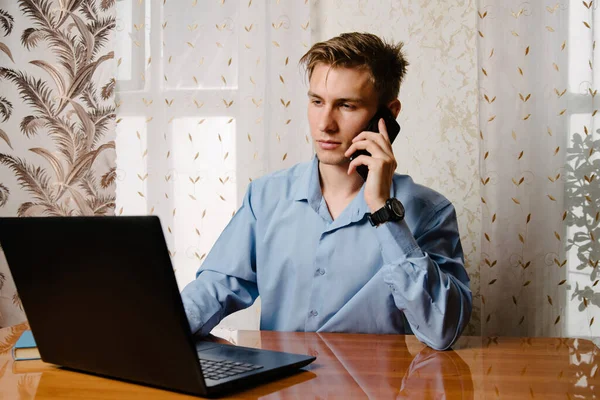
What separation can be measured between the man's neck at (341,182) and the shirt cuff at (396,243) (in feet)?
1.07

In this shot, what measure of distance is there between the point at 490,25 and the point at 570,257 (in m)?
0.87

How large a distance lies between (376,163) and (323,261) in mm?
298

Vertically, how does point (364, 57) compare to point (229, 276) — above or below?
above

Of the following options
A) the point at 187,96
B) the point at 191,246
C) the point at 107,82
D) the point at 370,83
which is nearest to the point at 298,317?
the point at 370,83

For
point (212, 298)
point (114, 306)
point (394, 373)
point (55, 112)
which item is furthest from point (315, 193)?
point (55, 112)

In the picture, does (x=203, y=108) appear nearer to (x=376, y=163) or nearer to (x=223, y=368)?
(x=376, y=163)

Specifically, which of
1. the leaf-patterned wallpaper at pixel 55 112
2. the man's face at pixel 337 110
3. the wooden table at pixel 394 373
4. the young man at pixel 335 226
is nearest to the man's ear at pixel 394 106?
the young man at pixel 335 226

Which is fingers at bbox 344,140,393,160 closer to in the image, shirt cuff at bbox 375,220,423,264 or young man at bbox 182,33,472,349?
young man at bbox 182,33,472,349

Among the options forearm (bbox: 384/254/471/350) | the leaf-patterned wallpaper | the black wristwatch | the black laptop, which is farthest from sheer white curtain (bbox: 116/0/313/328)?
the black laptop

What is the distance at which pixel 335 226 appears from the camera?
170cm

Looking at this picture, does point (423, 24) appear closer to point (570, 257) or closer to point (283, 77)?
point (283, 77)

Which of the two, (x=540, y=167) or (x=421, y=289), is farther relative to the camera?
(x=540, y=167)

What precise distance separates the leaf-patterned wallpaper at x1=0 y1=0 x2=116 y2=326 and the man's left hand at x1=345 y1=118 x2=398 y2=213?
1419 mm

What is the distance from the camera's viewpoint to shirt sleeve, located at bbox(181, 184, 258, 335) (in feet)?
4.96
